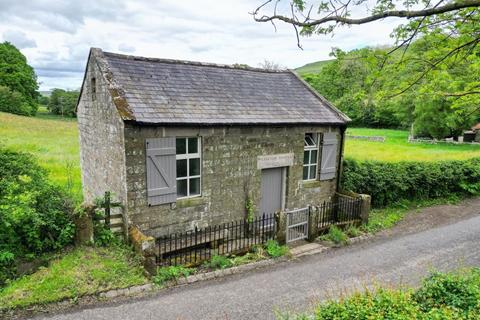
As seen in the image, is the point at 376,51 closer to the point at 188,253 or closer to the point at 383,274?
the point at 383,274

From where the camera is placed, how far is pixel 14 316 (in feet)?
19.4

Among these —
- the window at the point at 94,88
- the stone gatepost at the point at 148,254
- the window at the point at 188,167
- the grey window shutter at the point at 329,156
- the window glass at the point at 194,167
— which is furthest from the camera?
the grey window shutter at the point at 329,156

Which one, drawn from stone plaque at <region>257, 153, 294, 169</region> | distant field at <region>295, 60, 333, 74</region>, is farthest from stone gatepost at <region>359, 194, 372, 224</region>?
distant field at <region>295, 60, 333, 74</region>

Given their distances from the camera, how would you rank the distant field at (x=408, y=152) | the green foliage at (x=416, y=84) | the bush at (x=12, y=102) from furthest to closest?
1. the bush at (x=12, y=102)
2. the distant field at (x=408, y=152)
3. the green foliage at (x=416, y=84)

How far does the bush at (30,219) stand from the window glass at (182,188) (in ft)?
9.71

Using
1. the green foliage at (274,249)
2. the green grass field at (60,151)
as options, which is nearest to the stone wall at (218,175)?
the green foliage at (274,249)

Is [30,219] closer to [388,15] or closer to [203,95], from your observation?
[203,95]

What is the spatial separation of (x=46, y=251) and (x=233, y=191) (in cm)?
550

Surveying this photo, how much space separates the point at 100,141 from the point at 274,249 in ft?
22.1

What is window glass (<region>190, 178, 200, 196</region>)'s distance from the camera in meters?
9.77

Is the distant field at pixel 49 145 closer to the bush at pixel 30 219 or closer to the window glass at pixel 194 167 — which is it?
the bush at pixel 30 219

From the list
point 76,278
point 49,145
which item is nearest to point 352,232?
point 76,278

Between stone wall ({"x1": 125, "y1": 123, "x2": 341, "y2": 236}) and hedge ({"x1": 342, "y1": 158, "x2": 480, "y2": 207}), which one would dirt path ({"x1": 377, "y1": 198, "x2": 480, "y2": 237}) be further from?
stone wall ({"x1": 125, "y1": 123, "x2": 341, "y2": 236})

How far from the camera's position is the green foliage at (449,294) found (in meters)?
4.86
